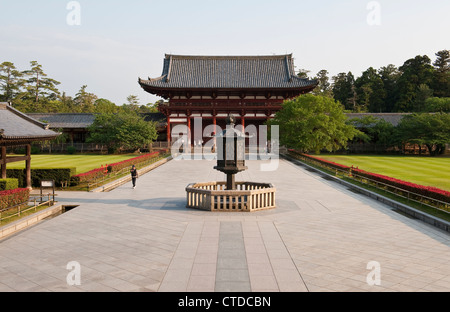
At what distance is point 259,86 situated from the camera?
4391 centimetres

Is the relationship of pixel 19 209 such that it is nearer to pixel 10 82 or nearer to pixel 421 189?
pixel 421 189

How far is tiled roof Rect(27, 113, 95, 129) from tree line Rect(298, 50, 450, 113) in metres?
40.6

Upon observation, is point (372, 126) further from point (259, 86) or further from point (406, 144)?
point (259, 86)

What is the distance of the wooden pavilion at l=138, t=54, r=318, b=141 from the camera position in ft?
141

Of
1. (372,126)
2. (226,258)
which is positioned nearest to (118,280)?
(226,258)

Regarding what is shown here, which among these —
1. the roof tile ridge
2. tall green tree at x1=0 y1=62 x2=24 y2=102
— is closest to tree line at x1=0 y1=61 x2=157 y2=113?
tall green tree at x1=0 y1=62 x2=24 y2=102

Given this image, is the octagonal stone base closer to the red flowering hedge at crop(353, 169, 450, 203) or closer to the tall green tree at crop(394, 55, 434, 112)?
the red flowering hedge at crop(353, 169, 450, 203)

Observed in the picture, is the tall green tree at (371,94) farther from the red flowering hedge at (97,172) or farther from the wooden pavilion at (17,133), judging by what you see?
the wooden pavilion at (17,133)

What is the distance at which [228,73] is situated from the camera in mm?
47281

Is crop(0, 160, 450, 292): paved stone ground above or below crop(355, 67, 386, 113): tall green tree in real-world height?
below

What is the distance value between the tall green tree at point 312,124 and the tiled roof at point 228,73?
11653 mm

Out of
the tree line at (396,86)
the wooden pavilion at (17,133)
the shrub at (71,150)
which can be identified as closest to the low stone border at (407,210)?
the wooden pavilion at (17,133)

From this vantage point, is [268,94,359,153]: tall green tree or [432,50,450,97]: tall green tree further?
[432,50,450,97]: tall green tree

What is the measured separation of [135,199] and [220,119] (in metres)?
31.8
